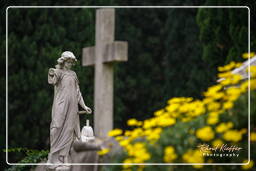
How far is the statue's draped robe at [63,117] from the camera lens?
643 centimetres

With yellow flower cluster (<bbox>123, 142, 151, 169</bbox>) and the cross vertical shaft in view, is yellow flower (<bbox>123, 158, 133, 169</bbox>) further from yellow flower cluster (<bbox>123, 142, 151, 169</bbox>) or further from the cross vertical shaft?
the cross vertical shaft

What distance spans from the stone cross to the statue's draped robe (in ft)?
1.31

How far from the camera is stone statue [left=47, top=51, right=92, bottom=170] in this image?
253 inches

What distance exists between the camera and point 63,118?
21.1ft

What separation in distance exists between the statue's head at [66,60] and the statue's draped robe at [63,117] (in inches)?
3.4

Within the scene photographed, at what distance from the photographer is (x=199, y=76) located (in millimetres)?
16625

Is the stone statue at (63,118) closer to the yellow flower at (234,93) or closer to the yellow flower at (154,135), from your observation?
the yellow flower at (154,135)

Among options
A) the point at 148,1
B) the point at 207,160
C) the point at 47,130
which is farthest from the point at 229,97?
the point at 148,1

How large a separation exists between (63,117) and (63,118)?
12 millimetres

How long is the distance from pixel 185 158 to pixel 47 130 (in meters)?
9.17

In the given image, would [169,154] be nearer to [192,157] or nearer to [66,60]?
[192,157]

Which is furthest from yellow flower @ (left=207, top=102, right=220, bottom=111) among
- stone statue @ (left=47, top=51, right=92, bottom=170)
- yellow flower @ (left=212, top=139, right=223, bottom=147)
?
stone statue @ (left=47, top=51, right=92, bottom=170)

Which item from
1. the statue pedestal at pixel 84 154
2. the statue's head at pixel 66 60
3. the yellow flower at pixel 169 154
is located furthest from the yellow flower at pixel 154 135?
the statue's head at pixel 66 60

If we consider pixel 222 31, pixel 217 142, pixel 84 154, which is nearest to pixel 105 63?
pixel 84 154
